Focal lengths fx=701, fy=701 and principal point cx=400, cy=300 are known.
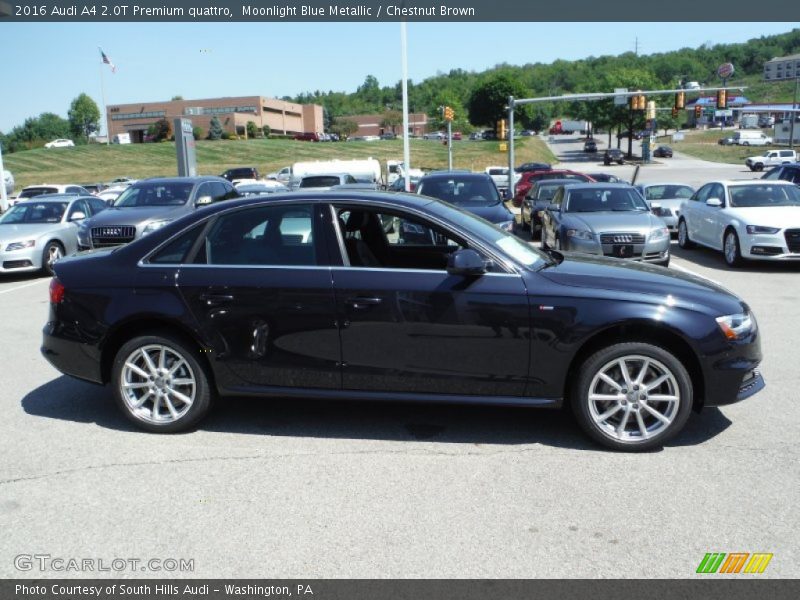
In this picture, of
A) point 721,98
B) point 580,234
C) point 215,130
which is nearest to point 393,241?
point 580,234

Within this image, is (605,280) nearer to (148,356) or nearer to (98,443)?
(148,356)

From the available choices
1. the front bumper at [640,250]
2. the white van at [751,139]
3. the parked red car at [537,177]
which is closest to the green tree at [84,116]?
the white van at [751,139]

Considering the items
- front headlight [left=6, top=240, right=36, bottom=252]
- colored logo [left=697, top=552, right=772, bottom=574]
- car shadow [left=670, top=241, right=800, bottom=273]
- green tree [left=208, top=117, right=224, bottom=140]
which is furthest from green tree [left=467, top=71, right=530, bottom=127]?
colored logo [left=697, top=552, right=772, bottom=574]

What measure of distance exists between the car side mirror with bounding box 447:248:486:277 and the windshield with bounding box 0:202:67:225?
12.3 metres

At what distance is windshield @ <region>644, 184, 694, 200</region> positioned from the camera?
1885 centimetres

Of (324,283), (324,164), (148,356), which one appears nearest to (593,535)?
(324,283)

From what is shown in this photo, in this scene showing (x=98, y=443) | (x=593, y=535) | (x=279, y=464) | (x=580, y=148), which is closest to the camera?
(x=593, y=535)

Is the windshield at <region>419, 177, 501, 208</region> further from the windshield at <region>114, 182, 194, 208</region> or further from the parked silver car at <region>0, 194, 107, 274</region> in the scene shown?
the parked silver car at <region>0, 194, 107, 274</region>

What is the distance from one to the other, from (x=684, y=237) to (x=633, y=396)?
11969mm

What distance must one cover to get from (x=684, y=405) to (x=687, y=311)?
60 cm

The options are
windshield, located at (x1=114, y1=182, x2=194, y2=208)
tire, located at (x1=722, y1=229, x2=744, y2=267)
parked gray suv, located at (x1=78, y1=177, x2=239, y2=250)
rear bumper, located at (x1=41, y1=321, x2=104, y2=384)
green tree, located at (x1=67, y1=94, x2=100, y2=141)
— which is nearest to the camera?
rear bumper, located at (x1=41, y1=321, x2=104, y2=384)

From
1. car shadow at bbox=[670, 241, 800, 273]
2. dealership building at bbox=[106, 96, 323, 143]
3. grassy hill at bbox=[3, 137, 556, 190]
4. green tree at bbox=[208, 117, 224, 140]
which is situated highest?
dealership building at bbox=[106, 96, 323, 143]

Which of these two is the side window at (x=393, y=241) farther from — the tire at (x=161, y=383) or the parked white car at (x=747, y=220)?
the parked white car at (x=747, y=220)

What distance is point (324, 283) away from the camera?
4695 millimetres
